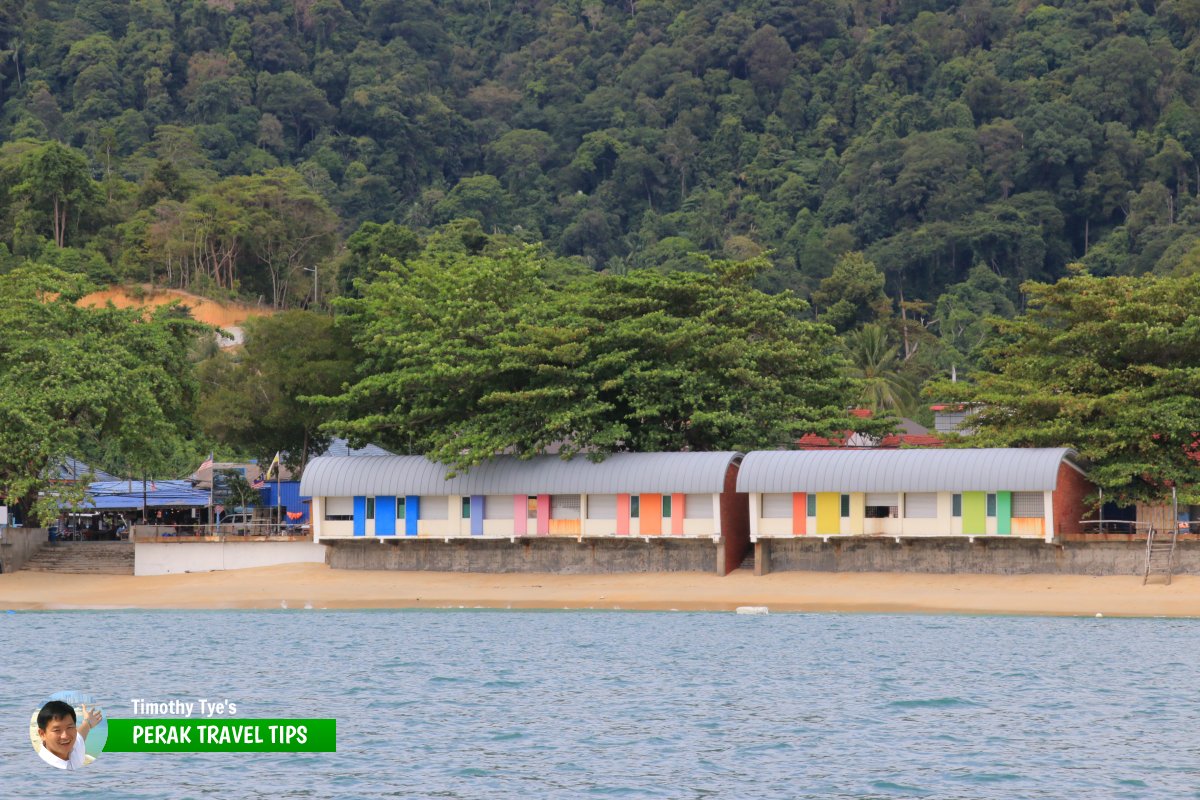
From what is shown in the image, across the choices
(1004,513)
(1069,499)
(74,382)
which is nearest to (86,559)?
(74,382)

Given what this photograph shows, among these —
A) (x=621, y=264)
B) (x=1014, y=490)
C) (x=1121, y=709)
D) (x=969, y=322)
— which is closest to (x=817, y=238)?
(x=621, y=264)

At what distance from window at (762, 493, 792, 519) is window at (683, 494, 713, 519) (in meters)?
1.74

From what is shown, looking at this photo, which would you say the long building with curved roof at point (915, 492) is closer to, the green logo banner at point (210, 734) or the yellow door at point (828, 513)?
the yellow door at point (828, 513)

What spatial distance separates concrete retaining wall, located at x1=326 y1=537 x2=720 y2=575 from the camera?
Result: 5656cm

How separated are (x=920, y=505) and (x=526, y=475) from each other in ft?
42.7

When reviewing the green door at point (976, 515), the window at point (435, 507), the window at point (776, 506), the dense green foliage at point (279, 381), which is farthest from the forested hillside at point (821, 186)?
the green door at point (976, 515)

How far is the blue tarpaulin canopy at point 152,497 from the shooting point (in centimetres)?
6681

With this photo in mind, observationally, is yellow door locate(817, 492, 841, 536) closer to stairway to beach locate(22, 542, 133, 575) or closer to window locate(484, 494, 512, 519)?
window locate(484, 494, 512, 519)

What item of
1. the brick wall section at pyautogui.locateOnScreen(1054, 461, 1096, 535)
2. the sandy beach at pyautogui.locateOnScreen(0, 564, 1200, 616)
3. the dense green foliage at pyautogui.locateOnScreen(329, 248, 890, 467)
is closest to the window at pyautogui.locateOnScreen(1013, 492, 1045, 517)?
the brick wall section at pyautogui.locateOnScreen(1054, 461, 1096, 535)

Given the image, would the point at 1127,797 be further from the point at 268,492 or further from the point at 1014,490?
the point at 268,492

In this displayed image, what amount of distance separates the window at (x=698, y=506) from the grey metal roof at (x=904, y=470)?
1421mm

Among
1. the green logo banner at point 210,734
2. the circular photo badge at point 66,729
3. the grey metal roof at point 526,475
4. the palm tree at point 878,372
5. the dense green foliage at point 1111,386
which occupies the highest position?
the palm tree at point 878,372

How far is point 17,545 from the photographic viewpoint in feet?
206

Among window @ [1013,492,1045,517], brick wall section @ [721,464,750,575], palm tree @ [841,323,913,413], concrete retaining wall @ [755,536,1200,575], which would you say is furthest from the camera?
palm tree @ [841,323,913,413]
